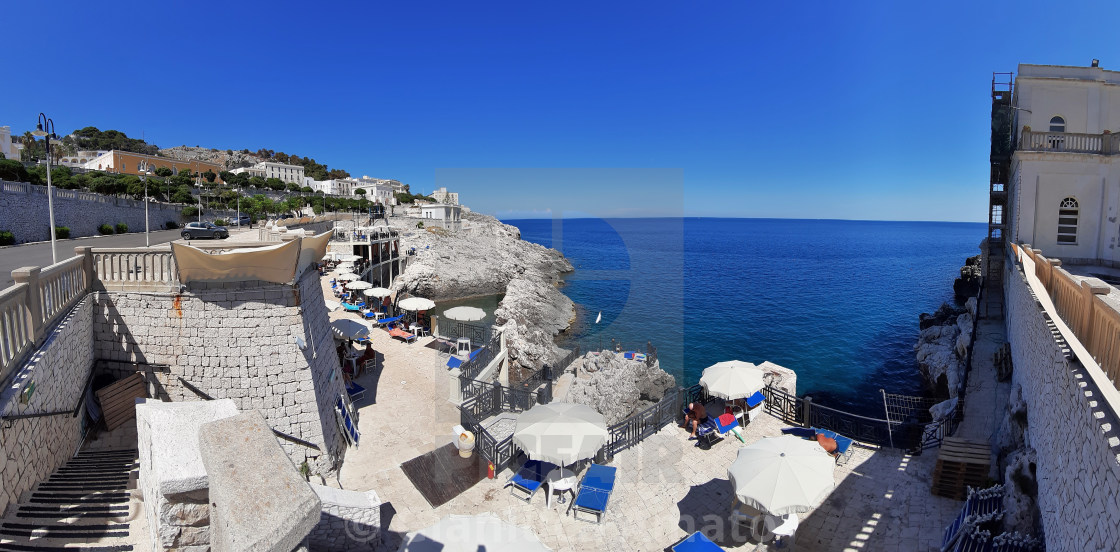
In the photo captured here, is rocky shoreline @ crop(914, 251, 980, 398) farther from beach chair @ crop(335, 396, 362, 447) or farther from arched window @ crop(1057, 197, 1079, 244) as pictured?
beach chair @ crop(335, 396, 362, 447)

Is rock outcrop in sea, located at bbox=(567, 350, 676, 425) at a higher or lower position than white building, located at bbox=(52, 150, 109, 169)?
lower

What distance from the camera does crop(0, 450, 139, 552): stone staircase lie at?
5.25 m

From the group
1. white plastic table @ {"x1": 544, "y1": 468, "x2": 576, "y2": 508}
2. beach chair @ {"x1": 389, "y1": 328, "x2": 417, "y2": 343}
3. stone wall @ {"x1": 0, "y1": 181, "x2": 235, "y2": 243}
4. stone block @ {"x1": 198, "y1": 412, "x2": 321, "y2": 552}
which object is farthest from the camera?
stone wall @ {"x1": 0, "y1": 181, "x2": 235, "y2": 243}

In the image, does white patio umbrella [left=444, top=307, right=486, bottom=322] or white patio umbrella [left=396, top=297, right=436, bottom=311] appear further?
white patio umbrella [left=396, top=297, right=436, bottom=311]

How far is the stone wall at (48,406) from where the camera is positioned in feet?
18.3

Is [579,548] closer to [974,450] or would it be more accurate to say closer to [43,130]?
[974,450]

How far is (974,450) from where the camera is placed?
9.49 m

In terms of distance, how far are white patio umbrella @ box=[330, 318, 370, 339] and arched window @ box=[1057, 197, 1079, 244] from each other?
25.7 meters

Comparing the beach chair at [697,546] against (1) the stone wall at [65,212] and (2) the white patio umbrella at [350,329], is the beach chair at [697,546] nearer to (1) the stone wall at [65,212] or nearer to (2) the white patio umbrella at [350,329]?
(2) the white patio umbrella at [350,329]

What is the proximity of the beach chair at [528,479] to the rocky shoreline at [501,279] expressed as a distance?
37.9 ft

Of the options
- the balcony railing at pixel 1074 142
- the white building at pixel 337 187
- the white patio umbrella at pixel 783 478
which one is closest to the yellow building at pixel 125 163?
the white building at pixel 337 187

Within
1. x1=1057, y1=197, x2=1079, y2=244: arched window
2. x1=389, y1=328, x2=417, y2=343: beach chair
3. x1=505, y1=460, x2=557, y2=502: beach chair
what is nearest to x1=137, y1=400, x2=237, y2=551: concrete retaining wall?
x1=505, y1=460, x2=557, y2=502: beach chair

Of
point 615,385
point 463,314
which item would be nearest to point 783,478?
point 615,385

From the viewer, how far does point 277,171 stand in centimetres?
10881
